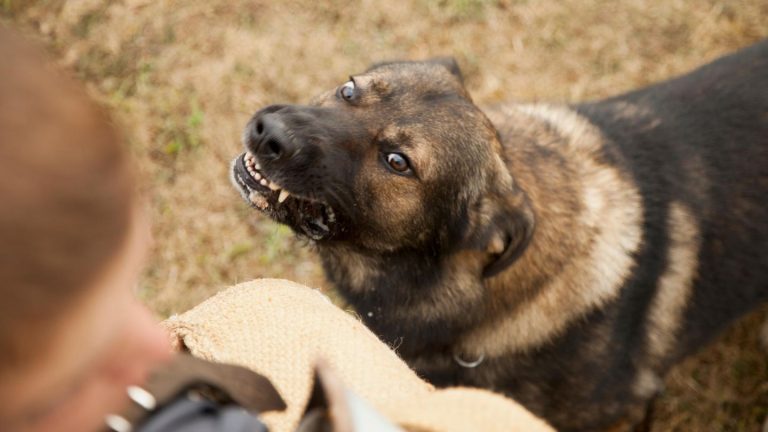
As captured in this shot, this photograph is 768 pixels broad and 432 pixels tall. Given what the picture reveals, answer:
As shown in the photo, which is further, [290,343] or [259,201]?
[259,201]

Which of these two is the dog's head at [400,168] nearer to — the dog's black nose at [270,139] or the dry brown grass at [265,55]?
the dog's black nose at [270,139]

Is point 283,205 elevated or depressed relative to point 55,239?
depressed

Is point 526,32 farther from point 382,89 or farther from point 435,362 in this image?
point 435,362

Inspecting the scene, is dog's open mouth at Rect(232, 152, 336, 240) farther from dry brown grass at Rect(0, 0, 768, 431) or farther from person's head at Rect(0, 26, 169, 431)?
person's head at Rect(0, 26, 169, 431)

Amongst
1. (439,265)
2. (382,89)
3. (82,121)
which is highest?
(82,121)

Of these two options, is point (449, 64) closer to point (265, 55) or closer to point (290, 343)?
point (290, 343)

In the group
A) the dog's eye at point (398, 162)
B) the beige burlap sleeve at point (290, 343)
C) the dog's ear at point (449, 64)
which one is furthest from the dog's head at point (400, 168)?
the beige burlap sleeve at point (290, 343)

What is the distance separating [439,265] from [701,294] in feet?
4.61

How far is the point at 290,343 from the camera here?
1.95 meters

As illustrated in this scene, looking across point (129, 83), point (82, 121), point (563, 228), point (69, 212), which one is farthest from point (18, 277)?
point (129, 83)

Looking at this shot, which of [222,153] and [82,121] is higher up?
[82,121]

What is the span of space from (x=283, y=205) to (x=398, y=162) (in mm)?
576

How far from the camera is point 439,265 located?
9.43 ft

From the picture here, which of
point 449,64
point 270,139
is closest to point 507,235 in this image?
point 449,64
